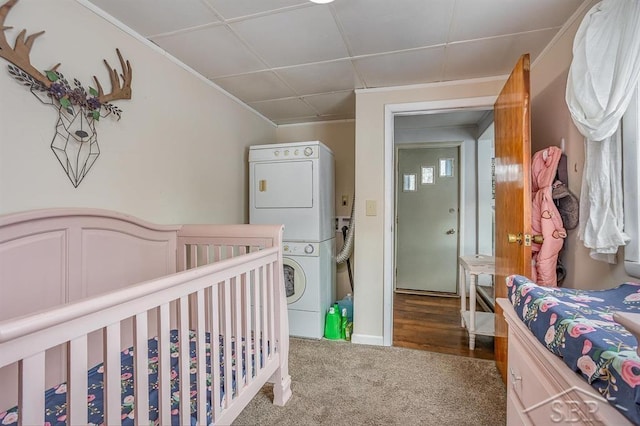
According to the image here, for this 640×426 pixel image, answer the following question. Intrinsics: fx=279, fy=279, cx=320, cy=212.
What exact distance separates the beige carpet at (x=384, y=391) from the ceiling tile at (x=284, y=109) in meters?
2.24

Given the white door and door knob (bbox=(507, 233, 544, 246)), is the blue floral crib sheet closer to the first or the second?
door knob (bbox=(507, 233, 544, 246))

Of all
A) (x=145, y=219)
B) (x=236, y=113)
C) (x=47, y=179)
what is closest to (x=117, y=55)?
(x=47, y=179)

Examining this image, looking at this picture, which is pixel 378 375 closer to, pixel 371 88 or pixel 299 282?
pixel 299 282

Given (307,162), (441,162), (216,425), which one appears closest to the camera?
(216,425)

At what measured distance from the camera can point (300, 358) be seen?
214 cm

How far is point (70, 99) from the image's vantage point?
1251mm

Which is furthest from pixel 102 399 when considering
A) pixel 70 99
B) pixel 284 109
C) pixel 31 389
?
pixel 284 109

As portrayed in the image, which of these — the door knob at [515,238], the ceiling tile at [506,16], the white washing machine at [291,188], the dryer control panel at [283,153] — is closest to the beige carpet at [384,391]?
the door knob at [515,238]

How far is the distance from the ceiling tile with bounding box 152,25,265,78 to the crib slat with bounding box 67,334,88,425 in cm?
162

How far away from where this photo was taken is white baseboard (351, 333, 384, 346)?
237cm

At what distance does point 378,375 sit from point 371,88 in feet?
7.32

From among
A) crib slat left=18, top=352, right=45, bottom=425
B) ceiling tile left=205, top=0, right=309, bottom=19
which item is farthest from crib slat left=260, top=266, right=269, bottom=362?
ceiling tile left=205, top=0, right=309, bottom=19

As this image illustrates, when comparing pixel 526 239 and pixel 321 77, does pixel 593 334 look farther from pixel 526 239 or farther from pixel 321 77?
pixel 321 77

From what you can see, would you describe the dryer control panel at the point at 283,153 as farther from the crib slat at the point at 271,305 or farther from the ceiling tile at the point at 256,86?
the crib slat at the point at 271,305
